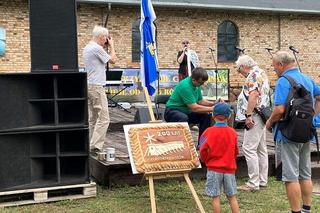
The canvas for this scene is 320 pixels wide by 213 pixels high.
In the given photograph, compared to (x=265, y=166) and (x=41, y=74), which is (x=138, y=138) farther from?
(x=265, y=166)

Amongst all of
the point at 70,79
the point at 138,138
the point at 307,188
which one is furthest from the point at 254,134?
the point at 70,79

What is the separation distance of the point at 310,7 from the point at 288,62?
1753cm

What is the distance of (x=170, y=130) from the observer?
5.38 metres

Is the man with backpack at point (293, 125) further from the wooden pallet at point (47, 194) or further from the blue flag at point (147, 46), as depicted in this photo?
the wooden pallet at point (47, 194)

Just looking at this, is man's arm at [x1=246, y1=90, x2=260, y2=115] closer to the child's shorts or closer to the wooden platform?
the wooden platform

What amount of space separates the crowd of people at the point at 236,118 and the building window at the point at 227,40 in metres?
13.4

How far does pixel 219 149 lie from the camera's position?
471cm

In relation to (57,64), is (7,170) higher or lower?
lower

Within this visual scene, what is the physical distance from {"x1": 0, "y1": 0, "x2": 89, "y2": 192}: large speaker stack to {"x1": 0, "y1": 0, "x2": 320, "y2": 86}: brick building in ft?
35.9

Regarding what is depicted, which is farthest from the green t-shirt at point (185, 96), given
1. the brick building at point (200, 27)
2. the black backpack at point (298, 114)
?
the brick building at point (200, 27)

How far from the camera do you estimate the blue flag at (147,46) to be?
6.10m

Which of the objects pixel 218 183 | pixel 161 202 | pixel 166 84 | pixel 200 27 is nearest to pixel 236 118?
pixel 161 202

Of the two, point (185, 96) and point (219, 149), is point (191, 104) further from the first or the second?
point (219, 149)

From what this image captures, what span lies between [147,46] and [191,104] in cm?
108
